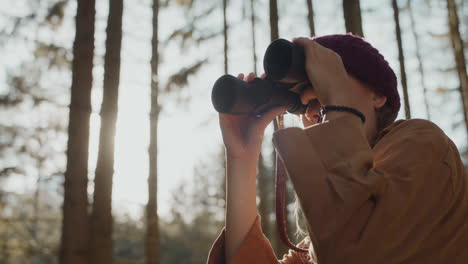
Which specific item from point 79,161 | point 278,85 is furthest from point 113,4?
point 278,85

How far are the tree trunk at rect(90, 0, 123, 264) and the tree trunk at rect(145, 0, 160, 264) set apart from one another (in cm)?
217

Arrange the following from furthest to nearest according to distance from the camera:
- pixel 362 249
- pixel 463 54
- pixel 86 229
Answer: pixel 463 54 → pixel 86 229 → pixel 362 249

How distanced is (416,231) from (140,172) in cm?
759

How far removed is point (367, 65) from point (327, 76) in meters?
0.17

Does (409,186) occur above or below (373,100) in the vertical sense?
below

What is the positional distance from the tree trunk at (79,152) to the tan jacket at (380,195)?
2.43m

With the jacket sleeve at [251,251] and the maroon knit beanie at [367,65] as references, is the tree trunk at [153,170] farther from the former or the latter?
the maroon knit beanie at [367,65]

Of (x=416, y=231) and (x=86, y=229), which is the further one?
(x=86, y=229)

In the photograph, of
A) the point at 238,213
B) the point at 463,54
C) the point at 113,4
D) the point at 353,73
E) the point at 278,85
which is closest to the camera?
the point at 353,73

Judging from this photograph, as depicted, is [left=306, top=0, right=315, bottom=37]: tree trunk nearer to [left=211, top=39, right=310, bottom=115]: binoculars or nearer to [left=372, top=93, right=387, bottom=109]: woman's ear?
[left=211, top=39, right=310, bottom=115]: binoculars

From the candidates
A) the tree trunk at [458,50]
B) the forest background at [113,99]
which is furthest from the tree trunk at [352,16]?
the tree trunk at [458,50]

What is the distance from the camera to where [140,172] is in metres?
8.08

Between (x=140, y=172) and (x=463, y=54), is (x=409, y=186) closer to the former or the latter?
(x=140, y=172)

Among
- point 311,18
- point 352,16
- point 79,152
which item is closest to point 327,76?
point 79,152
